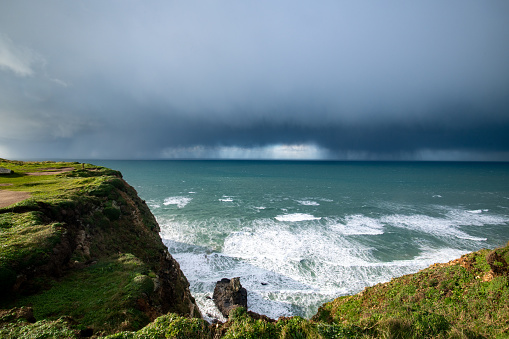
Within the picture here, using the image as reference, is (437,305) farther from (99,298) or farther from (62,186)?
(62,186)

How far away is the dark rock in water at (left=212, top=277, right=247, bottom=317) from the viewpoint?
17141 mm

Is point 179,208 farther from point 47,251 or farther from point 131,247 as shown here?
point 47,251

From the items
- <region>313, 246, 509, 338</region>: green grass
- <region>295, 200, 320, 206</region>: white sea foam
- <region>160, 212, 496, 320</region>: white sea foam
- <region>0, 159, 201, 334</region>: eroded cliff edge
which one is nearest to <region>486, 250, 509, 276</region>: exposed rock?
<region>313, 246, 509, 338</region>: green grass

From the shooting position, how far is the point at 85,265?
11.2 meters

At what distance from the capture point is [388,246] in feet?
91.8

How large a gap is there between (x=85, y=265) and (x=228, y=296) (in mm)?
11263

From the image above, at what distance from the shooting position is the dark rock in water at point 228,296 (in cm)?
1714

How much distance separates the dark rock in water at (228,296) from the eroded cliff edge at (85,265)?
412cm

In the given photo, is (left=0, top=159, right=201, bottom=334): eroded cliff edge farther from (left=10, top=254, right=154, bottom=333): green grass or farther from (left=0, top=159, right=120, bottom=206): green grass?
(left=0, top=159, right=120, bottom=206): green grass

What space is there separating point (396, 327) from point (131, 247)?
54.2ft

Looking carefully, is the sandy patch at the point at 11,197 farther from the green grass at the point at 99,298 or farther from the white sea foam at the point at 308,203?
the white sea foam at the point at 308,203

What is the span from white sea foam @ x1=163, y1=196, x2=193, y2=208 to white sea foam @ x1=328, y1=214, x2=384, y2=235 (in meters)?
33.5

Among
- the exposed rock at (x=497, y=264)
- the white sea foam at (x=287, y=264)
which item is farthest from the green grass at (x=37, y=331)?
the exposed rock at (x=497, y=264)

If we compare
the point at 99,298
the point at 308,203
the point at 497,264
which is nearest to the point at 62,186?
the point at 99,298
